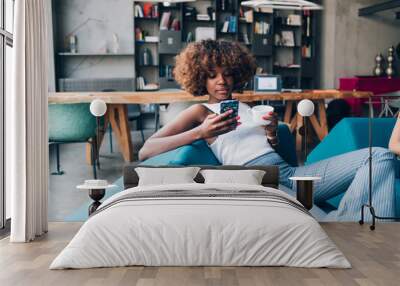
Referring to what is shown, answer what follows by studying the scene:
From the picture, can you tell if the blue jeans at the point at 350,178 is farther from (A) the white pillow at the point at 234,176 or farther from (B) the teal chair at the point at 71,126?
(B) the teal chair at the point at 71,126

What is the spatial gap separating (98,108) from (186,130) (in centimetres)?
76

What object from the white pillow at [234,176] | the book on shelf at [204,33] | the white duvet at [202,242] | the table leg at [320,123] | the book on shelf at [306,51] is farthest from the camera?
the book on shelf at [306,51]

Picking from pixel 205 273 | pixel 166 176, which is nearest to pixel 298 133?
pixel 166 176

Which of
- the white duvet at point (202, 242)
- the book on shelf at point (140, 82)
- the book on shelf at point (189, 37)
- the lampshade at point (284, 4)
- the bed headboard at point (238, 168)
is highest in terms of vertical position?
the lampshade at point (284, 4)

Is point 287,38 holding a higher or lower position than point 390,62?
higher

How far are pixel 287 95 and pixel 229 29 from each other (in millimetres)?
864

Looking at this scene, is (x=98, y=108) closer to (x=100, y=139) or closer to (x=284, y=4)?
(x=100, y=139)

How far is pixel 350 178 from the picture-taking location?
5.25 meters

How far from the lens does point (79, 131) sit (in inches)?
210

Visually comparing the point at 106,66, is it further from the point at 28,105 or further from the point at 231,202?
the point at 231,202

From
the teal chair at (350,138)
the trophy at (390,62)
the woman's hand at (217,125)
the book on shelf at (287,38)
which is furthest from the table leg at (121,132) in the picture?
the trophy at (390,62)

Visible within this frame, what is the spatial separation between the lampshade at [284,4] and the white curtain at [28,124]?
6.90 feet

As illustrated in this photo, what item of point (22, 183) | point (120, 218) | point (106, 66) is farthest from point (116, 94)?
A: point (120, 218)

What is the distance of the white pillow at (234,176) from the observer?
5.01 m
